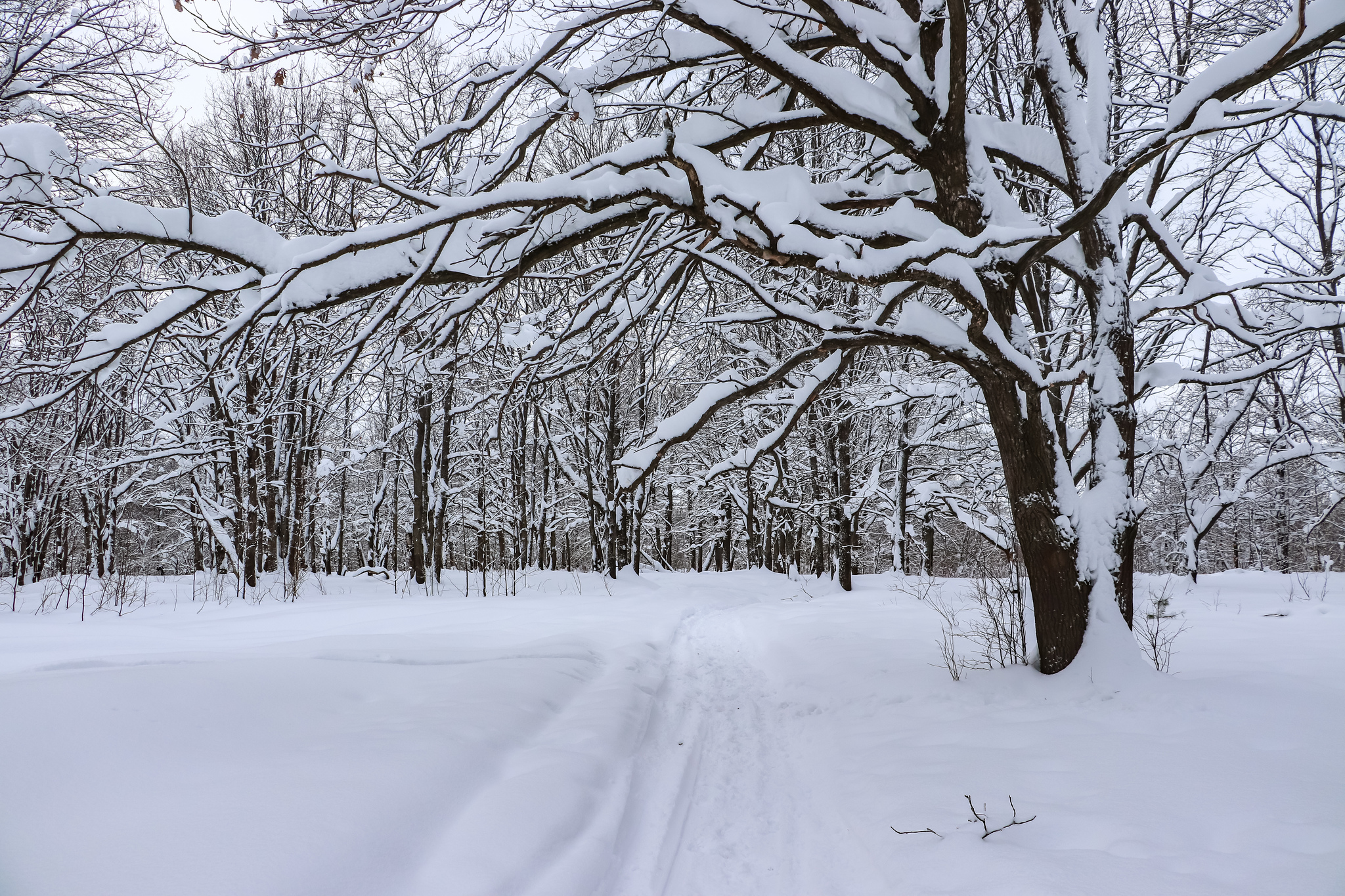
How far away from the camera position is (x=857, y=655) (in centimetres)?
563

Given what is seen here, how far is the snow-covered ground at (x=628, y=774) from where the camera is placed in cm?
196

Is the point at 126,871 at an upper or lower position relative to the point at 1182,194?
lower

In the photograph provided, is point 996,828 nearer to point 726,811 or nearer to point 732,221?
point 726,811

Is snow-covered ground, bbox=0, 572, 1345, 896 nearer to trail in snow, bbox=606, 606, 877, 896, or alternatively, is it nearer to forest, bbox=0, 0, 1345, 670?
trail in snow, bbox=606, 606, 877, 896

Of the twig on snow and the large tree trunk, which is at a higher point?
the large tree trunk

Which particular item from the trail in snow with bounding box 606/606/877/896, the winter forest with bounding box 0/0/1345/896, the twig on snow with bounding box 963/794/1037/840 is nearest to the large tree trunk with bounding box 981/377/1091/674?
the winter forest with bounding box 0/0/1345/896

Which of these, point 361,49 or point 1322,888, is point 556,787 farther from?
point 361,49

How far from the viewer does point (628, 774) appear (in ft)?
10.7

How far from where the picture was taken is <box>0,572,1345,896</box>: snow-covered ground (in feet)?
6.43

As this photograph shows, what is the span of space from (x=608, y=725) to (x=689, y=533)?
31513 mm

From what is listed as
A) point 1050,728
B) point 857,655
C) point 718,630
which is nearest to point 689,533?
point 718,630

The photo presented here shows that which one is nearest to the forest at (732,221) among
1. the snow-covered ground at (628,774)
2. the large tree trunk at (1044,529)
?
the large tree trunk at (1044,529)

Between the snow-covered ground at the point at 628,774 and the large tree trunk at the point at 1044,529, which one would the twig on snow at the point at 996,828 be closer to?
the snow-covered ground at the point at 628,774

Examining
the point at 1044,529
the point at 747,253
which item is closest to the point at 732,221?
the point at 747,253
